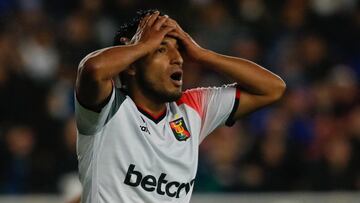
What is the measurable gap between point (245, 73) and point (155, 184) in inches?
27.8

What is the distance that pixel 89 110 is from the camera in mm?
3664

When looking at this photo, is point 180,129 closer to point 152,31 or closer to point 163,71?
point 163,71

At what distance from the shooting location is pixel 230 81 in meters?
8.51

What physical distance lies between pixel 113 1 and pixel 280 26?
1806 mm

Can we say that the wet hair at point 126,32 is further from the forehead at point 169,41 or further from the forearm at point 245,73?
the forearm at point 245,73

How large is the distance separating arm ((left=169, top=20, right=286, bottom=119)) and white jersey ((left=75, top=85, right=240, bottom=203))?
1.08 ft

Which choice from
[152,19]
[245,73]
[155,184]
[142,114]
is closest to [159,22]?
[152,19]

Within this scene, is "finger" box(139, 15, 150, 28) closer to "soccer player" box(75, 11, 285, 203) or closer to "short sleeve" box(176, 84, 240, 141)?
"soccer player" box(75, 11, 285, 203)

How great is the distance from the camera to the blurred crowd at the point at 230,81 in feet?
25.5

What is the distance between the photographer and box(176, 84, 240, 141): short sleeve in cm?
424

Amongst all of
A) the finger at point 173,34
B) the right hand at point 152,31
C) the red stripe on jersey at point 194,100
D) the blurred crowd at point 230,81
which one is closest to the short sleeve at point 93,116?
the right hand at point 152,31

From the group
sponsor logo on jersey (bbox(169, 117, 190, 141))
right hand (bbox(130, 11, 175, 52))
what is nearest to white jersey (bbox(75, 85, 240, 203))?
sponsor logo on jersey (bbox(169, 117, 190, 141))

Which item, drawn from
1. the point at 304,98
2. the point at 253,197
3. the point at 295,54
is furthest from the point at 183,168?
the point at 295,54

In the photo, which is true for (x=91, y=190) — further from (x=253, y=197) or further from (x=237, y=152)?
(x=237, y=152)
